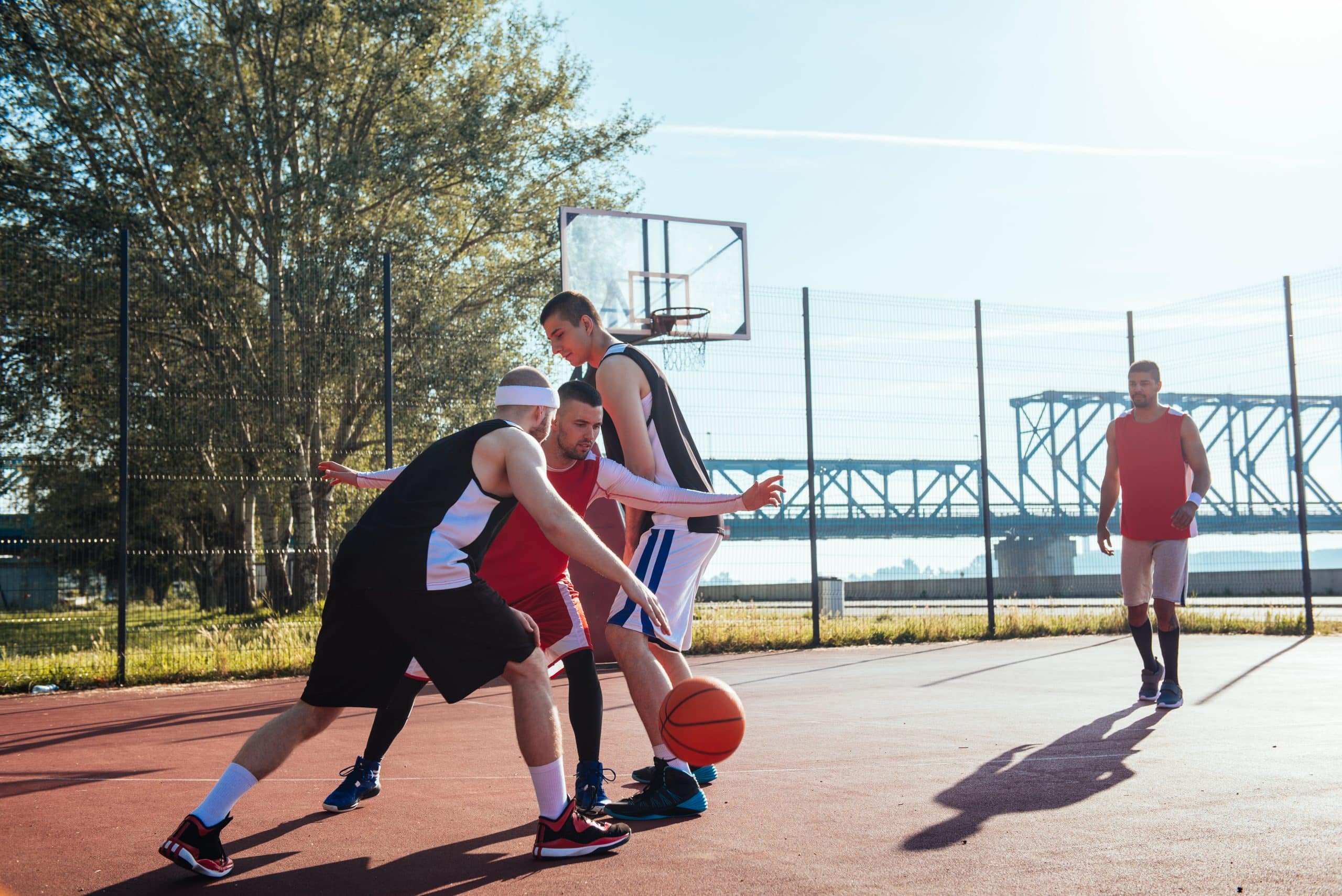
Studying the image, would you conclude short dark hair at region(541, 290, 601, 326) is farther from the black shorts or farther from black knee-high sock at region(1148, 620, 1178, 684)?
black knee-high sock at region(1148, 620, 1178, 684)

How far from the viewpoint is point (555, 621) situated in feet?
13.5

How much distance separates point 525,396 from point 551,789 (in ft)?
4.04

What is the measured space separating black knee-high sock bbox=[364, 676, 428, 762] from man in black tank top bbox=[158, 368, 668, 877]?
750 mm

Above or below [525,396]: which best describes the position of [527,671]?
below

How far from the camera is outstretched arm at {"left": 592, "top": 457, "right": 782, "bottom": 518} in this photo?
4.03m

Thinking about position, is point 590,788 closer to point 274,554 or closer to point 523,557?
point 523,557

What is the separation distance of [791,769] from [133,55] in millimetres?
18852

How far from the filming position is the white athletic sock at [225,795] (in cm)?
320

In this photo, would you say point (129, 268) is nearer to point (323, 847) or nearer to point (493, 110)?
point (323, 847)

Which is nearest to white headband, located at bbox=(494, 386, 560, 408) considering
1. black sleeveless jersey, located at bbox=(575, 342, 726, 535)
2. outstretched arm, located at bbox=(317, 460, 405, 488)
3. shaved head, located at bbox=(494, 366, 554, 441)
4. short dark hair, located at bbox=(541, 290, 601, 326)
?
shaved head, located at bbox=(494, 366, 554, 441)

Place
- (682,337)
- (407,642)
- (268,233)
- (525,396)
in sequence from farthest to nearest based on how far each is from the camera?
(268,233) < (682,337) < (525,396) < (407,642)

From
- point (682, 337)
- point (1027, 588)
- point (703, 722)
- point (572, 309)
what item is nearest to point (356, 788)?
point (703, 722)

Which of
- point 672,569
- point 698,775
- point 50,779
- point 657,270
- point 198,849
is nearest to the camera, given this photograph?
point 198,849

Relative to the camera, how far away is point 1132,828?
349 cm
